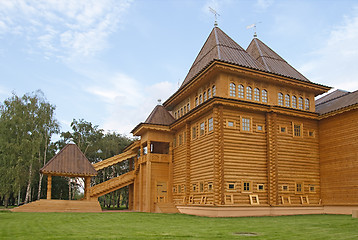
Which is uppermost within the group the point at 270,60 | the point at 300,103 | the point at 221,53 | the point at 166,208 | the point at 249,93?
the point at 270,60

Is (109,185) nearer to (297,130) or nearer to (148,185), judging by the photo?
(148,185)

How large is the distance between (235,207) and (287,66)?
1415 cm

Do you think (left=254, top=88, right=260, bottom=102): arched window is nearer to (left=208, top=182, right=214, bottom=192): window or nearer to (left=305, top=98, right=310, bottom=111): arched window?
(left=305, top=98, right=310, bottom=111): arched window

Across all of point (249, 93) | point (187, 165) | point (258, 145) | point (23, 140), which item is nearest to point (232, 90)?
point (249, 93)

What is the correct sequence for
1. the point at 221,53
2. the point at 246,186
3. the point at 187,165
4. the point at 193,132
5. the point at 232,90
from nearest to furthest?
1. the point at 246,186
2. the point at 232,90
3. the point at 221,53
4. the point at 187,165
5. the point at 193,132

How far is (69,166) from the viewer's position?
97.3ft

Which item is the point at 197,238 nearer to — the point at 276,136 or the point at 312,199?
the point at 276,136

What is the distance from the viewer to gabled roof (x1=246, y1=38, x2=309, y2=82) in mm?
27244

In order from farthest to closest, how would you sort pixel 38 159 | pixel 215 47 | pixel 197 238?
pixel 38 159 < pixel 215 47 < pixel 197 238

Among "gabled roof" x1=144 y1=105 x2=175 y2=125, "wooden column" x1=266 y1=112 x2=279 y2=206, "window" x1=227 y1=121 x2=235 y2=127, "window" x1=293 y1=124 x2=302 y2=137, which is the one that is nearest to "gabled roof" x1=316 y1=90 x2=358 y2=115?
"window" x1=293 y1=124 x2=302 y2=137

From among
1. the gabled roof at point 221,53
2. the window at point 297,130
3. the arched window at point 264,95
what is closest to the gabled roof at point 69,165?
the gabled roof at point 221,53

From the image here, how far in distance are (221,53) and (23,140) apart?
1005 inches

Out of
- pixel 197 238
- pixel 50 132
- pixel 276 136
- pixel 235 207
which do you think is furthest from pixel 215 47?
pixel 50 132

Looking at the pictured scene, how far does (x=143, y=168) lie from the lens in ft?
103
